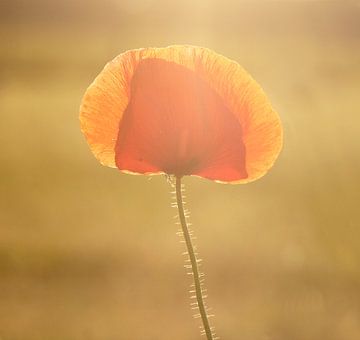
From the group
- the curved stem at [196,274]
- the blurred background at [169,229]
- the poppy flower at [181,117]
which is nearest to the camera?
the curved stem at [196,274]

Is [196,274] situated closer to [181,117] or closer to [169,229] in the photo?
[181,117]

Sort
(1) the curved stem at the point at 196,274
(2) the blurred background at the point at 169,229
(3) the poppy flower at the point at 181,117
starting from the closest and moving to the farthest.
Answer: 1. (1) the curved stem at the point at 196,274
2. (3) the poppy flower at the point at 181,117
3. (2) the blurred background at the point at 169,229

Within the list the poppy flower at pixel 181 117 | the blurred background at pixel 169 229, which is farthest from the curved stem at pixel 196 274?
the blurred background at pixel 169 229

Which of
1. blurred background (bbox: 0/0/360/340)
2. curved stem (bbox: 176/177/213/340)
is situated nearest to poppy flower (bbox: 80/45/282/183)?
curved stem (bbox: 176/177/213/340)

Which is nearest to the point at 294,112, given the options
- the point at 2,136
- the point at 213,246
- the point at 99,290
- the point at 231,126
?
the point at 2,136

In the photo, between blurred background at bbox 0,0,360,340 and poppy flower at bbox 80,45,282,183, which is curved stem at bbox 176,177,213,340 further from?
blurred background at bbox 0,0,360,340

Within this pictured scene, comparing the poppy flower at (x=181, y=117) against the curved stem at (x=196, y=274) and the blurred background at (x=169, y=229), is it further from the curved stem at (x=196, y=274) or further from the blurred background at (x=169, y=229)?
the blurred background at (x=169, y=229)

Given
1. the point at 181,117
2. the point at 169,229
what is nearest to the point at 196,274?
the point at 181,117
